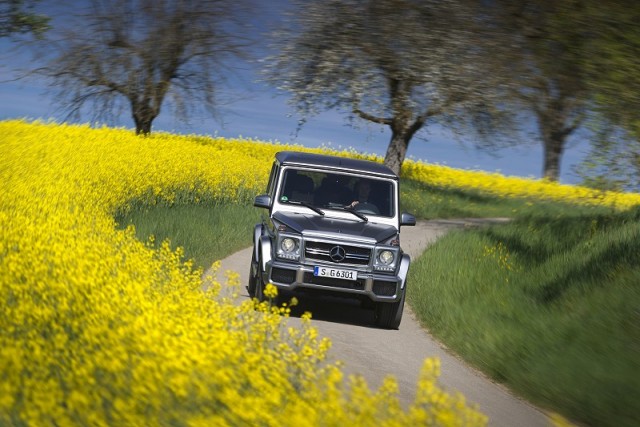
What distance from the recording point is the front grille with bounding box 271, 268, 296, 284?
11062 millimetres

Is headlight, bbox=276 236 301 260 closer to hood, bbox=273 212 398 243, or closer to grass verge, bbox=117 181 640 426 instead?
hood, bbox=273 212 398 243

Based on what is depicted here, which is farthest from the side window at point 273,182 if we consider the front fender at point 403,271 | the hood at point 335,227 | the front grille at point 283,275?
the front fender at point 403,271

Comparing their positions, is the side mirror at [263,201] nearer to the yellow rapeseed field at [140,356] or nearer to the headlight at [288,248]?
the headlight at [288,248]

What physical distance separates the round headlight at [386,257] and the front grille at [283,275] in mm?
1049

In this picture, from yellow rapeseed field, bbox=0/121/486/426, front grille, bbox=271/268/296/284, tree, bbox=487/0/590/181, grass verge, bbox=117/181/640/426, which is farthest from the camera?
front grille, bbox=271/268/296/284

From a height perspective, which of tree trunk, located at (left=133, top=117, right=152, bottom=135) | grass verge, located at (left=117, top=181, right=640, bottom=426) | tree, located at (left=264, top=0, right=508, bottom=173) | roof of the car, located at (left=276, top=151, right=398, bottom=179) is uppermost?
tree, located at (left=264, top=0, right=508, bottom=173)

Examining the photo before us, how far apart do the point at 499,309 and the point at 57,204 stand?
6027 mm

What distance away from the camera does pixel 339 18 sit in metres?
9.88

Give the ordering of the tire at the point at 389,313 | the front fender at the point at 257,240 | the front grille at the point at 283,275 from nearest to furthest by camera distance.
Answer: the front grille at the point at 283,275 < the tire at the point at 389,313 < the front fender at the point at 257,240

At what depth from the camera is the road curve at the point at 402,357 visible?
8.12 m

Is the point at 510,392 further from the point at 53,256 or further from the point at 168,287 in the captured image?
the point at 53,256

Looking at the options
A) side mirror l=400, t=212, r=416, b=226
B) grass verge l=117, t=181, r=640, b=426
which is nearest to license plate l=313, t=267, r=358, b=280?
side mirror l=400, t=212, r=416, b=226

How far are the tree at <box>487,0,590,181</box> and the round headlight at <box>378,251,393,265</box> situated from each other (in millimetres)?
2287

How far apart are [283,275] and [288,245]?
360 mm
